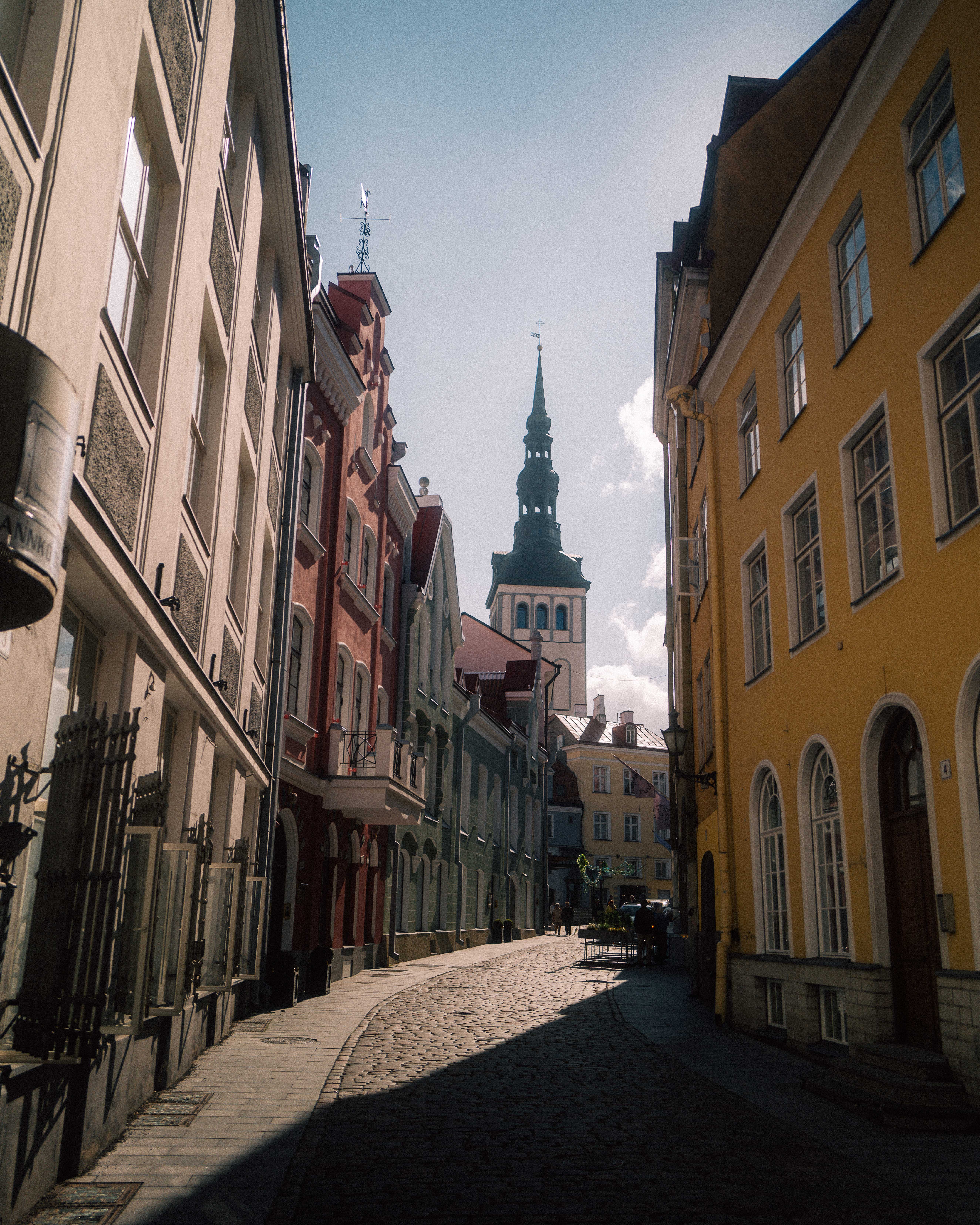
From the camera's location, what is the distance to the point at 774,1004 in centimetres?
1304

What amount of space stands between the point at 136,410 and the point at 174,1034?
4.86 meters

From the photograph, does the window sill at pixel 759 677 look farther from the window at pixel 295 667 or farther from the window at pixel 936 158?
the window at pixel 295 667

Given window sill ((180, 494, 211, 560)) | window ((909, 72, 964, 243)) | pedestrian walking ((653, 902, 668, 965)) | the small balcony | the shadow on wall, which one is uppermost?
window ((909, 72, 964, 243))

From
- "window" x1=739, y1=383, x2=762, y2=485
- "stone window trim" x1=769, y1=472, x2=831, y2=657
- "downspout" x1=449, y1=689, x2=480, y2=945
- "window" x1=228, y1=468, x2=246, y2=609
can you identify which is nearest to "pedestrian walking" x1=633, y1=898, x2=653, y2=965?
"downspout" x1=449, y1=689, x2=480, y2=945

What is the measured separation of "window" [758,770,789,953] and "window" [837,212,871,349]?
553cm

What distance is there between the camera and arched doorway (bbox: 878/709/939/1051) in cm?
887

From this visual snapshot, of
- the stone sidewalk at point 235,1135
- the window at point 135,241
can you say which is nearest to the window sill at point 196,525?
the window at point 135,241

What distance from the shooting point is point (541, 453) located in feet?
320

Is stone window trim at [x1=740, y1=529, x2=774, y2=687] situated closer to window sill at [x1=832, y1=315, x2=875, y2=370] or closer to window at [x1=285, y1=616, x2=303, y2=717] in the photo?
window sill at [x1=832, y1=315, x2=875, y2=370]

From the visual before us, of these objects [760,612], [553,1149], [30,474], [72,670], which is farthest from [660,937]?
[30,474]

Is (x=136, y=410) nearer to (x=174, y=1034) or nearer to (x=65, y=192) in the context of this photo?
(x=65, y=192)

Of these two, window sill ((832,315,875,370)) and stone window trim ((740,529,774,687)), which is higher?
window sill ((832,315,875,370))

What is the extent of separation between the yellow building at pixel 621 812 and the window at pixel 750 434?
53758 mm

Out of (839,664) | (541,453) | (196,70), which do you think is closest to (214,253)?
(196,70)
